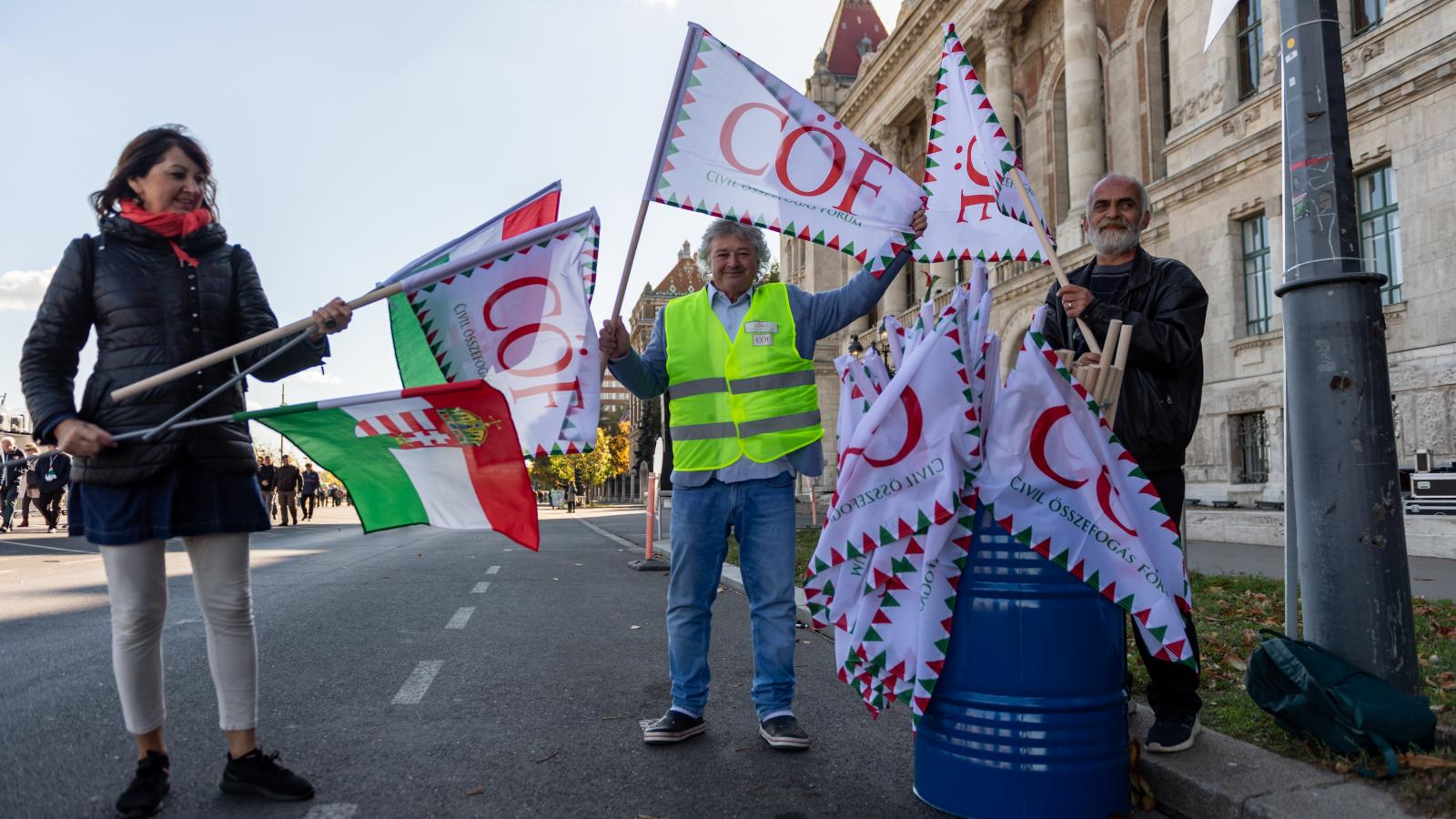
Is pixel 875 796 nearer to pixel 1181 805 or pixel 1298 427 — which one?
pixel 1181 805

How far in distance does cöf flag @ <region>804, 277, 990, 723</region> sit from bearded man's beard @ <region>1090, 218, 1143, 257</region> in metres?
0.97

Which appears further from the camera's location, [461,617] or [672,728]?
[461,617]

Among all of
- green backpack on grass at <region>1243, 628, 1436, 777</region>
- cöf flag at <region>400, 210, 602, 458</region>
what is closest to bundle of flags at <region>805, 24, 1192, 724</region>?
green backpack on grass at <region>1243, 628, 1436, 777</region>

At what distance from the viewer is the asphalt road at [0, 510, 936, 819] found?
329 centimetres

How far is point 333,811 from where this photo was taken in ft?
10.3

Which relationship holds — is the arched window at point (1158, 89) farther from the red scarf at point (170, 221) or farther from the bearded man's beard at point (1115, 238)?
the red scarf at point (170, 221)

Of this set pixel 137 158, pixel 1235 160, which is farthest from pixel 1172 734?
pixel 1235 160

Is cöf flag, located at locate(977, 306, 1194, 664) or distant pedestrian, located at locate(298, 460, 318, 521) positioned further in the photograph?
distant pedestrian, located at locate(298, 460, 318, 521)

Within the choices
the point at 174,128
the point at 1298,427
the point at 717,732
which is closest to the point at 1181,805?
the point at 1298,427

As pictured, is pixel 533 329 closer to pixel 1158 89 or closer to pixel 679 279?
pixel 1158 89

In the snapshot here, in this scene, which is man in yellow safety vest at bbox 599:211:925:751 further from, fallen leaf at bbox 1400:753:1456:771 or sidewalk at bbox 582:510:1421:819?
fallen leaf at bbox 1400:753:1456:771

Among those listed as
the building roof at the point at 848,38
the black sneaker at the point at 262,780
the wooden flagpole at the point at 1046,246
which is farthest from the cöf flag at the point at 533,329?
the building roof at the point at 848,38

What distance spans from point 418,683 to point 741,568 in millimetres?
2055

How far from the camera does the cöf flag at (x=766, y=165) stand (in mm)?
4238
